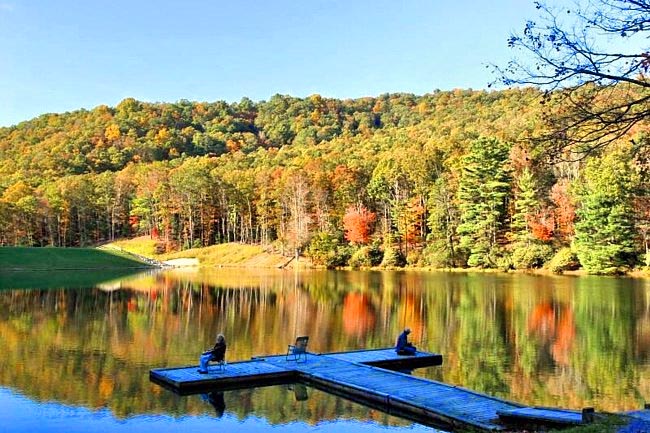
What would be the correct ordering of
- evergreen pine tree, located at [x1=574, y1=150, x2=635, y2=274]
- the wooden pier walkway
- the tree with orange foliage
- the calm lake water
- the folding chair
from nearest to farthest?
the wooden pier walkway → the calm lake water → the folding chair → evergreen pine tree, located at [x1=574, y1=150, x2=635, y2=274] → the tree with orange foliage

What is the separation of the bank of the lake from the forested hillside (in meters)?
A: 16.7

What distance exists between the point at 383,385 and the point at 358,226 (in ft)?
194

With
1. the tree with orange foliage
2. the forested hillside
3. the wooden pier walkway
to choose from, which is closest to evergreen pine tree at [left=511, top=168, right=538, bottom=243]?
Answer: the forested hillside

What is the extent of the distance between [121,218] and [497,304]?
7652cm

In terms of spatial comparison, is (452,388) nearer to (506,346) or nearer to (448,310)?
(506,346)

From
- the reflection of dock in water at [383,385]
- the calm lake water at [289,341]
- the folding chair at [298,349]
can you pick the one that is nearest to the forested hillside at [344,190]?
the reflection of dock in water at [383,385]

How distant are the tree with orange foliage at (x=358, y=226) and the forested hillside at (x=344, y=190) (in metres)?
0.17

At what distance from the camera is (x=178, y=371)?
52.7ft

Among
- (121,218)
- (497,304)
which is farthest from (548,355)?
(121,218)

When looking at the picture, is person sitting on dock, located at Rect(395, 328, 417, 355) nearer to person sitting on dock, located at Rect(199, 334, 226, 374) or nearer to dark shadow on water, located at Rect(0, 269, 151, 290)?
person sitting on dock, located at Rect(199, 334, 226, 374)

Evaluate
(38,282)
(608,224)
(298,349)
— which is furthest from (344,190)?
(298,349)

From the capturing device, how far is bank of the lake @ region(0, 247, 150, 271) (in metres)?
64.4

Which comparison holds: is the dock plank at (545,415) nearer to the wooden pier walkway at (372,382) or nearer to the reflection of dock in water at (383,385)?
the reflection of dock in water at (383,385)

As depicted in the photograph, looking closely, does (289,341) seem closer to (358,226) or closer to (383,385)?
(383,385)
